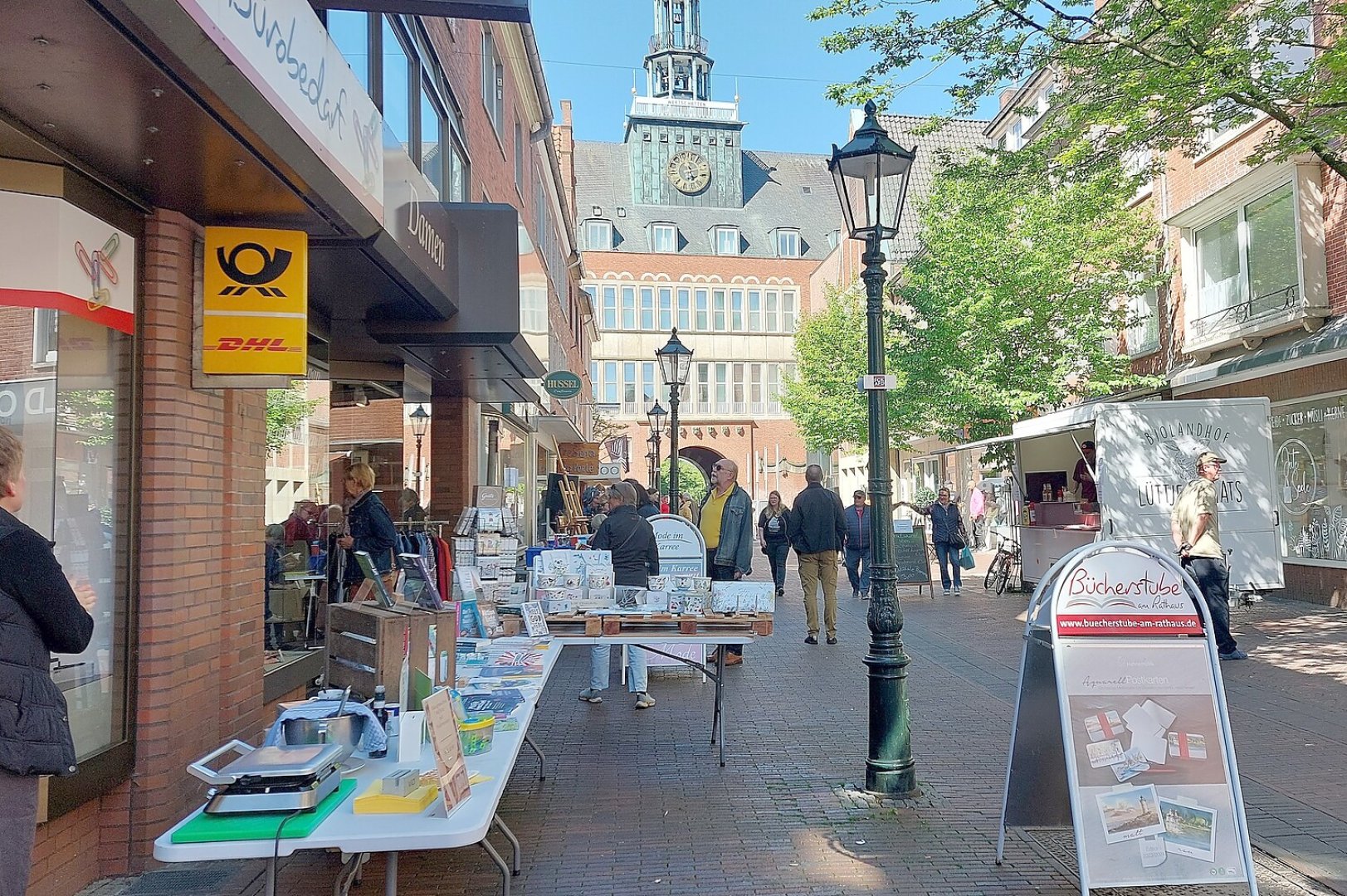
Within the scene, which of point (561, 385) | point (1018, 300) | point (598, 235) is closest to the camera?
point (561, 385)

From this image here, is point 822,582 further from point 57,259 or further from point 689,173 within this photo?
point 689,173

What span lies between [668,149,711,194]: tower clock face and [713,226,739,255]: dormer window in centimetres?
464

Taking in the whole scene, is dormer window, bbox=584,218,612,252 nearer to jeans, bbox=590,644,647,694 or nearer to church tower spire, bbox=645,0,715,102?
church tower spire, bbox=645,0,715,102

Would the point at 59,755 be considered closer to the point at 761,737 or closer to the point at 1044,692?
the point at 1044,692

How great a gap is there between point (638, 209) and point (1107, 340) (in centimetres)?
4352

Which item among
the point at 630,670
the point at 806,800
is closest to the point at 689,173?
the point at 630,670

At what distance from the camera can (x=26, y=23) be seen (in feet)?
9.65

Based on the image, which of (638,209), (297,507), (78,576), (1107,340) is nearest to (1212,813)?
(78,576)

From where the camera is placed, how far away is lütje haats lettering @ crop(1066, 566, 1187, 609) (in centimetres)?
442

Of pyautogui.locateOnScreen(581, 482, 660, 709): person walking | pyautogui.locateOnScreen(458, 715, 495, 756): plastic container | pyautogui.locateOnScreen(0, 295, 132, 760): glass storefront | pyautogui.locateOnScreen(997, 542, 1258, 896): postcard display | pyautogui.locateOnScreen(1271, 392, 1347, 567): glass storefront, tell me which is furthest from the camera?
pyautogui.locateOnScreen(1271, 392, 1347, 567): glass storefront

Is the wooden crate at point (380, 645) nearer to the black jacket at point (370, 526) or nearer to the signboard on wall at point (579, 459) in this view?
the black jacket at point (370, 526)

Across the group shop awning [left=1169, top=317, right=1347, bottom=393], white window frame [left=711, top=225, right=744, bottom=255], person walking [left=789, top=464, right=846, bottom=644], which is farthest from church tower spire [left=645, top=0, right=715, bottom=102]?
person walking [left=789, top=464, right=846, bottom=644]

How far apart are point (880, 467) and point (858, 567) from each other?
35.6 feet

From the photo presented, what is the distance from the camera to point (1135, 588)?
4441mm
